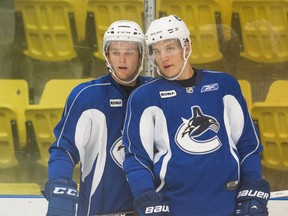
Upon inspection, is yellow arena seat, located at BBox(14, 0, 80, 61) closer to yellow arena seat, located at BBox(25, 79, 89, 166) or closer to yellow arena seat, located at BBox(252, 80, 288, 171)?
yellow arena seat, located at BBox(25, 79, 89, 166)

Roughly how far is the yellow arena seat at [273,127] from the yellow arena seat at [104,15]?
2.36 feet

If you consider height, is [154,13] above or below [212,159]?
above

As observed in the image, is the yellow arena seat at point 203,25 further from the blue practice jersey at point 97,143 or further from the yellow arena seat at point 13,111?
the blue practice jersey at point 97,143

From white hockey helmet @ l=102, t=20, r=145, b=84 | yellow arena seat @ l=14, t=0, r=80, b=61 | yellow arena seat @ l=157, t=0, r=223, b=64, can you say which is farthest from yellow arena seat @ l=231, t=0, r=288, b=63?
white hockey helmet @ l=102, t=20, r=145, b=84

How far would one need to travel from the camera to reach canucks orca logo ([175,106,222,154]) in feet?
5.09

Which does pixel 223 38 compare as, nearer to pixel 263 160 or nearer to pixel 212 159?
pixel 263 160

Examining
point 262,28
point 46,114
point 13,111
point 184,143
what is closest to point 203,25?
point 262,28

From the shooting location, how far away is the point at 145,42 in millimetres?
1691

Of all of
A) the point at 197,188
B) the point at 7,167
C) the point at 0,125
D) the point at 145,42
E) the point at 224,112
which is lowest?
the point at 7,167

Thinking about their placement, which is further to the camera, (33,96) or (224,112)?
(33,96)

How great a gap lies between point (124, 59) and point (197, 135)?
1.12 feet

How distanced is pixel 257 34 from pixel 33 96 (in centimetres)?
116

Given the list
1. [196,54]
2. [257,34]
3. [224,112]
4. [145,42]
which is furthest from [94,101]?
[257,34]

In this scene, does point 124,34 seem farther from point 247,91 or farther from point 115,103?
point 247,91
